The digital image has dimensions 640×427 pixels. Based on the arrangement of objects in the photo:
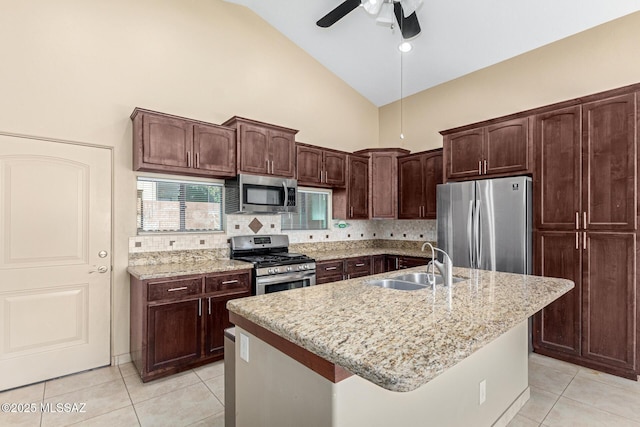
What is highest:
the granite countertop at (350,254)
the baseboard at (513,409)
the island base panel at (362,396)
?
the granite countertop at (350,254)

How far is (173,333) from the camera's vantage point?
287cm

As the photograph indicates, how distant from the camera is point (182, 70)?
3594mm

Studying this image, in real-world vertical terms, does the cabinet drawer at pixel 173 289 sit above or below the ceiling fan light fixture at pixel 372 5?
below

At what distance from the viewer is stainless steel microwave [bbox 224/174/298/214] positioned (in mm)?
3586

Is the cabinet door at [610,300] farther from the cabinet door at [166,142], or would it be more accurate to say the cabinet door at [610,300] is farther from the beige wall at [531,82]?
the cabinet door at [166,142]

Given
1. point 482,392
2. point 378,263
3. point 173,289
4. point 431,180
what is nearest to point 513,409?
point 482,392

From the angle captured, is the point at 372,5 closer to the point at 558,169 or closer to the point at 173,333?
the point at 558,169

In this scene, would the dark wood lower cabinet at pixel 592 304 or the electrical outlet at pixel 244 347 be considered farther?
the dark wood lower cabinet at pixel 592 304

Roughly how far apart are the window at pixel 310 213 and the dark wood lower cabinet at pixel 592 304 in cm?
276

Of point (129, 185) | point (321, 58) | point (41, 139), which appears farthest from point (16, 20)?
point (321, 58)

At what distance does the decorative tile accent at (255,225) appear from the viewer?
4105mm

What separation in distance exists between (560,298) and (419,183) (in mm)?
2177

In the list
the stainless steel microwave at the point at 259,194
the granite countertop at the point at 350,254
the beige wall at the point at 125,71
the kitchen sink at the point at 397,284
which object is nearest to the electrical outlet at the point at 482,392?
A: the kitchen sink at the point at 397,284

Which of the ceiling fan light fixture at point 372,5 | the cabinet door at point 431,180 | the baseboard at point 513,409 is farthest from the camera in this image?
the cabinet door at point 431,180
